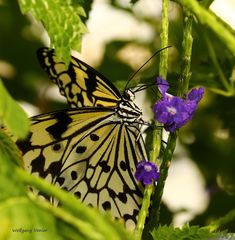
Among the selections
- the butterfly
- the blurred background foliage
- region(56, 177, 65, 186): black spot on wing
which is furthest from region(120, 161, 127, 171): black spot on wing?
the blurred background foliage

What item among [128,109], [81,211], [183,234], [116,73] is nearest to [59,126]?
[128,109]

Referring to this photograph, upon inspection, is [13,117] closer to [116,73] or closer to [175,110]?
[175,110]

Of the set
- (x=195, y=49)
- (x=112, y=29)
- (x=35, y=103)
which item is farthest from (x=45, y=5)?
(x=112, y=29)

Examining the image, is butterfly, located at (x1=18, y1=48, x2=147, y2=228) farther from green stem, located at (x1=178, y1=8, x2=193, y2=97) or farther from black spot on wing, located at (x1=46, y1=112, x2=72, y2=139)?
green stem, located at (x1=178, y1=8, x2=193, y2=97)

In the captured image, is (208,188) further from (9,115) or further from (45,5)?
(9,115)

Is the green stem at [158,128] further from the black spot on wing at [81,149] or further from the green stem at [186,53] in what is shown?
the black spot on wing at [81,149]

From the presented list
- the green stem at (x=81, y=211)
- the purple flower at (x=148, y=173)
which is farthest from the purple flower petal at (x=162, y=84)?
the green stem at (x=81, y=211)
